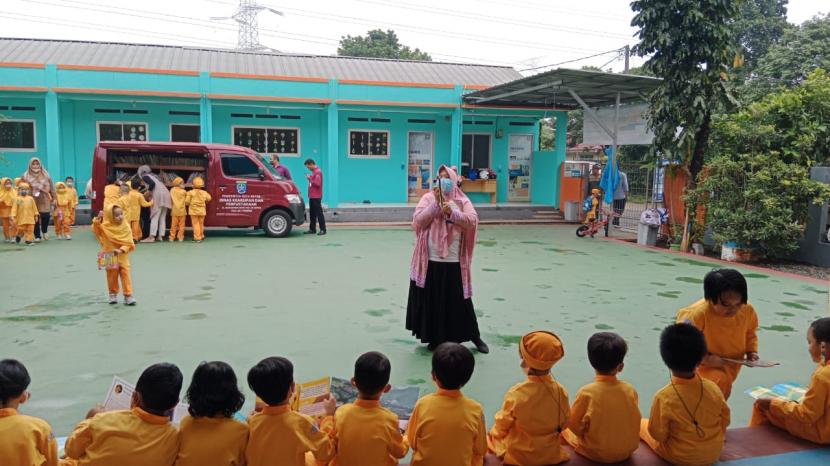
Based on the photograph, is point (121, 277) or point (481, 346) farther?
point (121, 277)

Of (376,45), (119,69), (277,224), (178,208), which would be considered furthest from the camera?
(376,45)

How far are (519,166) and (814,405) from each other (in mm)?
15501

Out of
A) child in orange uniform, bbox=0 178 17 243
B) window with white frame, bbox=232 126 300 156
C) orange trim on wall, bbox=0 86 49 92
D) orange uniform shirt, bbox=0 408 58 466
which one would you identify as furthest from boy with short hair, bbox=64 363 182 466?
window with white frame, bbox=232 126 300 156

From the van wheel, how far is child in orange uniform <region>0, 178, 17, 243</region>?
4280 millimetres

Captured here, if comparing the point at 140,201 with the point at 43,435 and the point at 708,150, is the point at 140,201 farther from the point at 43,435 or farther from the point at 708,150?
the point at 708,150

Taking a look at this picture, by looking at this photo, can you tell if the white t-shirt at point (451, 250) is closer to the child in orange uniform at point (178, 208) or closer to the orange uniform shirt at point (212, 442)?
the orange uniform shirt at point (212, 442)

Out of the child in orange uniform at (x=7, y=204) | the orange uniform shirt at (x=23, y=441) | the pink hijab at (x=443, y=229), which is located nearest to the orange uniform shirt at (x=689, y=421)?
the pink hijab at (x=443, y=229)

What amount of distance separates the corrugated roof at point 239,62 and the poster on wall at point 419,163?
1.96 m

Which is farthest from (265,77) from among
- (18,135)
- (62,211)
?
(18,135)

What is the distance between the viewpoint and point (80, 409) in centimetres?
381

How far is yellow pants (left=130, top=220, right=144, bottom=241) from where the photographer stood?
36.4 feet

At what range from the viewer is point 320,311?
6312 mm

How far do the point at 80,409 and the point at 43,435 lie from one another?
1.56 metres

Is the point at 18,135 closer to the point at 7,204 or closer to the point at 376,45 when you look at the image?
the point at 7,204
